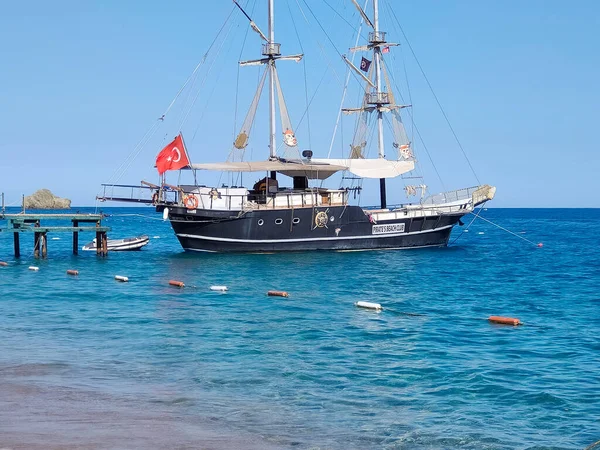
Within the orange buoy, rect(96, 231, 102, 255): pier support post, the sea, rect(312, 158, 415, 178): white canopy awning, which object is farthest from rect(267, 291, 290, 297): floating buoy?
rect(312, 158, 415, 178): white canopy awning

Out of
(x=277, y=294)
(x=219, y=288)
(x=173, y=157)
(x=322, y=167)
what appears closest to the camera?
(x=277, y=294)

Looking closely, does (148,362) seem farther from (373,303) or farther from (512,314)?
(512,314)

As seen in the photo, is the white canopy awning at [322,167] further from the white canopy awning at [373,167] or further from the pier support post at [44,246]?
the pier support post at [44,246]

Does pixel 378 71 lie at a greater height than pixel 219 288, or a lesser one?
greater

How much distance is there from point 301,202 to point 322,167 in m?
5.05

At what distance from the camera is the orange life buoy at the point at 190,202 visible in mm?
49869

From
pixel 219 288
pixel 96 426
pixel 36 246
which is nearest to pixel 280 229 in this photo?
pixel 36 246

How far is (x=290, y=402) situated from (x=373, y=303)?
1500 centimetres

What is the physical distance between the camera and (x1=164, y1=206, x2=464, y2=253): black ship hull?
51031 mm

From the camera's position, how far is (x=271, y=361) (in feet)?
67.5

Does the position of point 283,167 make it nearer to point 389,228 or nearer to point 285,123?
point 285,123

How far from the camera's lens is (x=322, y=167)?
185 feet

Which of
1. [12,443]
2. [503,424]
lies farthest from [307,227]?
[12,443]

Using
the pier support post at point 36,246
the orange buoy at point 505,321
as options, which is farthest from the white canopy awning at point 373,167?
the orange buoy at point 505,321
